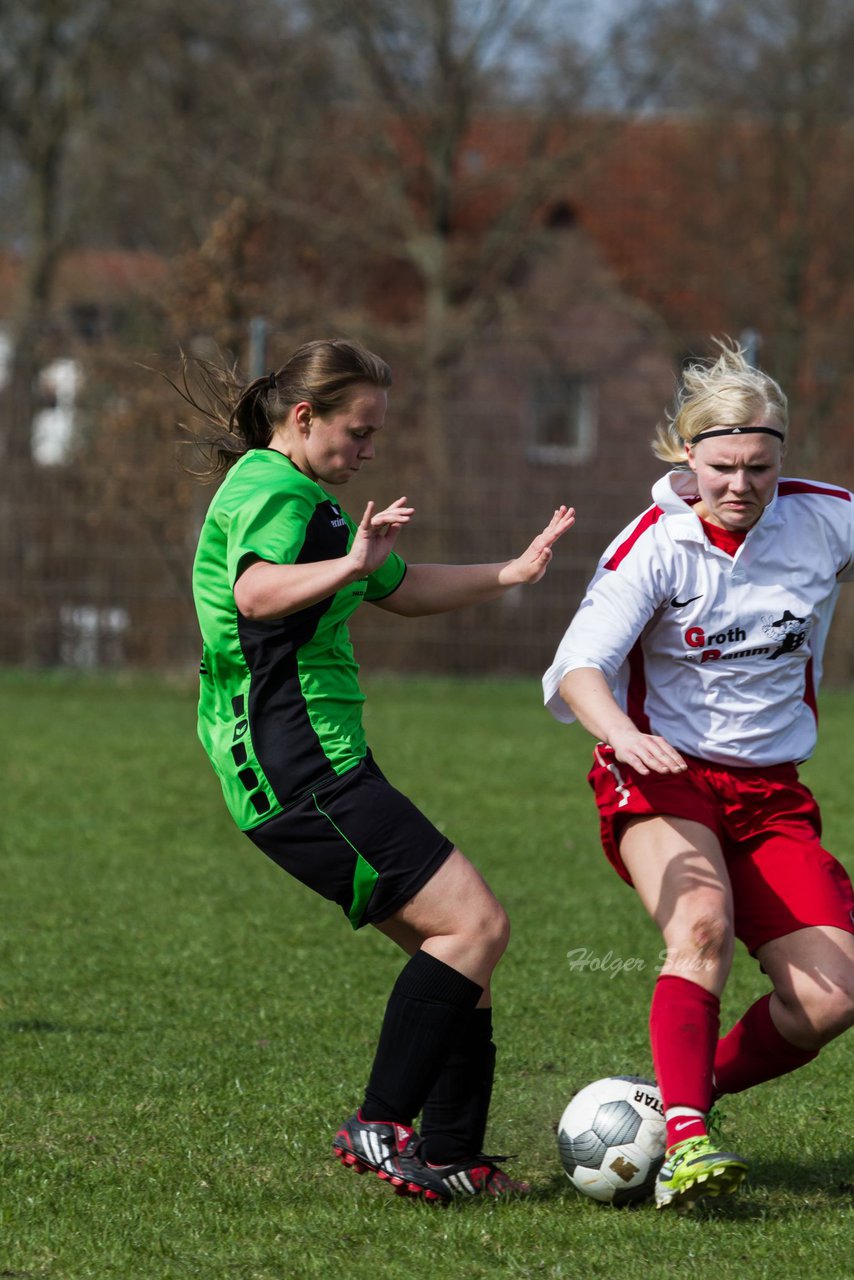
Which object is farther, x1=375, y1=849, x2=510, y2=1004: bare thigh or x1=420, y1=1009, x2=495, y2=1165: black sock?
x1=420, y1=1009, x2=495, y2=1165: black sock

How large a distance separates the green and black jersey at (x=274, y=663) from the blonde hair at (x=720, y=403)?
817mm

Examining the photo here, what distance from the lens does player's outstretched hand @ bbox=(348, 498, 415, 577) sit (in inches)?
134

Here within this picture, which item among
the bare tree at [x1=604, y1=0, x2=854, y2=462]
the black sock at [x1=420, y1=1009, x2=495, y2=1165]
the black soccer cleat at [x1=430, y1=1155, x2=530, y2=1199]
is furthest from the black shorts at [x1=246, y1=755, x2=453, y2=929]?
the bare tree at [x1=604, y1=0, x2=854, y2=462]

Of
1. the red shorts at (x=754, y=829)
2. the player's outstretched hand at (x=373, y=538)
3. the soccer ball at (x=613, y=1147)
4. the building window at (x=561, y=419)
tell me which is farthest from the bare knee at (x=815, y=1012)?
the building window at (x=561, y=419)

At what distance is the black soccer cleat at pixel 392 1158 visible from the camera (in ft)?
12.0

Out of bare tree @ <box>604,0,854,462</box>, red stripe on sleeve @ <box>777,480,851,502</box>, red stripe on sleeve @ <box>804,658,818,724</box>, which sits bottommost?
red stripe on sleeve @ <box>804,658,818,724</box>

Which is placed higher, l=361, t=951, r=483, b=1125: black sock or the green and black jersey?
the green and black jersey

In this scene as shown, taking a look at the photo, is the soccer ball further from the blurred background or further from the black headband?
the blurred background

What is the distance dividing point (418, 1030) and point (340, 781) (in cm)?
57

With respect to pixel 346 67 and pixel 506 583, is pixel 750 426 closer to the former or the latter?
pixel 506 583

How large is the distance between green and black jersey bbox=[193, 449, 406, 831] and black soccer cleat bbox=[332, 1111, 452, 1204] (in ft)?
2.34

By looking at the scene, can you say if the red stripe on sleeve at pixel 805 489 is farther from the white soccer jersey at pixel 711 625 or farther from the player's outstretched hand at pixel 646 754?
the player's outstretched hand at pixel 646 754

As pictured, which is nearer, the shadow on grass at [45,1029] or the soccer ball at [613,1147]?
the soccer ball at [613,1147]

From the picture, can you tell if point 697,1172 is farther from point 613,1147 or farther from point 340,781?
point 340,781
